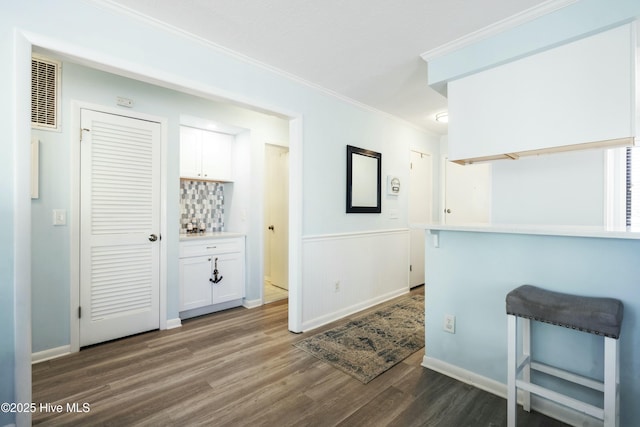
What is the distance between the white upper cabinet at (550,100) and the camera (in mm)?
1673

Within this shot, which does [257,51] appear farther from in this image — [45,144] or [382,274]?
[382,274]

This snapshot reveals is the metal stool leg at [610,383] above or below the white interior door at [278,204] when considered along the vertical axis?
below

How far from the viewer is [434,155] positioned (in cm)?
509

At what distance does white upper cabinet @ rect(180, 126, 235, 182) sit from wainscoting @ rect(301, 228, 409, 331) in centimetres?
154

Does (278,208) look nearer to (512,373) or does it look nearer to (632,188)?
(512,373)

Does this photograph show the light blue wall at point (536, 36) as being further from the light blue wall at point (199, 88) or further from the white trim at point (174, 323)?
the white trim at point (174, 323)

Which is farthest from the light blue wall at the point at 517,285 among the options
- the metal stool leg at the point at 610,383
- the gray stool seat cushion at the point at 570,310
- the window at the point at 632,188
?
the window at the point at 632,188

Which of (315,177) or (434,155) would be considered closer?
(315,177)

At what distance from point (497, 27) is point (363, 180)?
1.97 meters

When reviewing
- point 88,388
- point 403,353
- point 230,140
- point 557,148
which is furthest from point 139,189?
point 557,148

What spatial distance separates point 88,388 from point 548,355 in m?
2.92

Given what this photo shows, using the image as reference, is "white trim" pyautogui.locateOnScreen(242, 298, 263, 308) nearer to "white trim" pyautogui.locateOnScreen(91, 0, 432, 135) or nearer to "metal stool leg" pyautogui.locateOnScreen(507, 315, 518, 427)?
"white trim" pyautogui.locateOnScreen(91, 0, 432, 135)

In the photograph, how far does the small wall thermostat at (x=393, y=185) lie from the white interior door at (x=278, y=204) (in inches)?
60.0

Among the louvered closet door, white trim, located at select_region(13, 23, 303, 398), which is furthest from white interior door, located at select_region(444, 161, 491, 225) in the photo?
the louvered closet door
